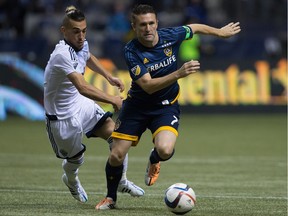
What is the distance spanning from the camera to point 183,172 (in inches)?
477

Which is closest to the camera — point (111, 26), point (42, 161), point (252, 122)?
point (42, 161)

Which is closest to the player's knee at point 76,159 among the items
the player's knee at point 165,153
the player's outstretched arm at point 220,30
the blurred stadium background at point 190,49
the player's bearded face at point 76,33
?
the player's knee at point 165,153

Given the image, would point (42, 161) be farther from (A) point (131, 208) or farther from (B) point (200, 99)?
(B) point (200, 99)

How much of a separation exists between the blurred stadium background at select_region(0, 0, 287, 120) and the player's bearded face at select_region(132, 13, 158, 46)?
1192 centimetres

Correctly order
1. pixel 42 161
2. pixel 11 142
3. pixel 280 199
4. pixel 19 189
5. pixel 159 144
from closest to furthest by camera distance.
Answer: pixel 159 144 < pixel 280 199 < pixel 19 189 < pixel 42 161 < pixel 11 142

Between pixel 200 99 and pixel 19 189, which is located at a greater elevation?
pixel 19 189

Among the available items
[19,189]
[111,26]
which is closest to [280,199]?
[19,189]

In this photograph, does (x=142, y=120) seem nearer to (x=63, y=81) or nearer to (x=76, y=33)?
(x=63, y=81)

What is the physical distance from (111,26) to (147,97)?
51.3ft

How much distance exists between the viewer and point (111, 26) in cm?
2428

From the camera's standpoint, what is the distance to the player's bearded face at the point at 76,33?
8.80 meters

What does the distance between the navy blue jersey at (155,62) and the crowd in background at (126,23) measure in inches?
492

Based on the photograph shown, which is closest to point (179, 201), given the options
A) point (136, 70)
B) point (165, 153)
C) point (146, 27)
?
point (165, 153)

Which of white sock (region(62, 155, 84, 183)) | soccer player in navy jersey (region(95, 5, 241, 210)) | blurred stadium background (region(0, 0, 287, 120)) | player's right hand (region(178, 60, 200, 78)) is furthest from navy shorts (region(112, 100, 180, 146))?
blurred stadium background (region(0, 0, 287, 120))
